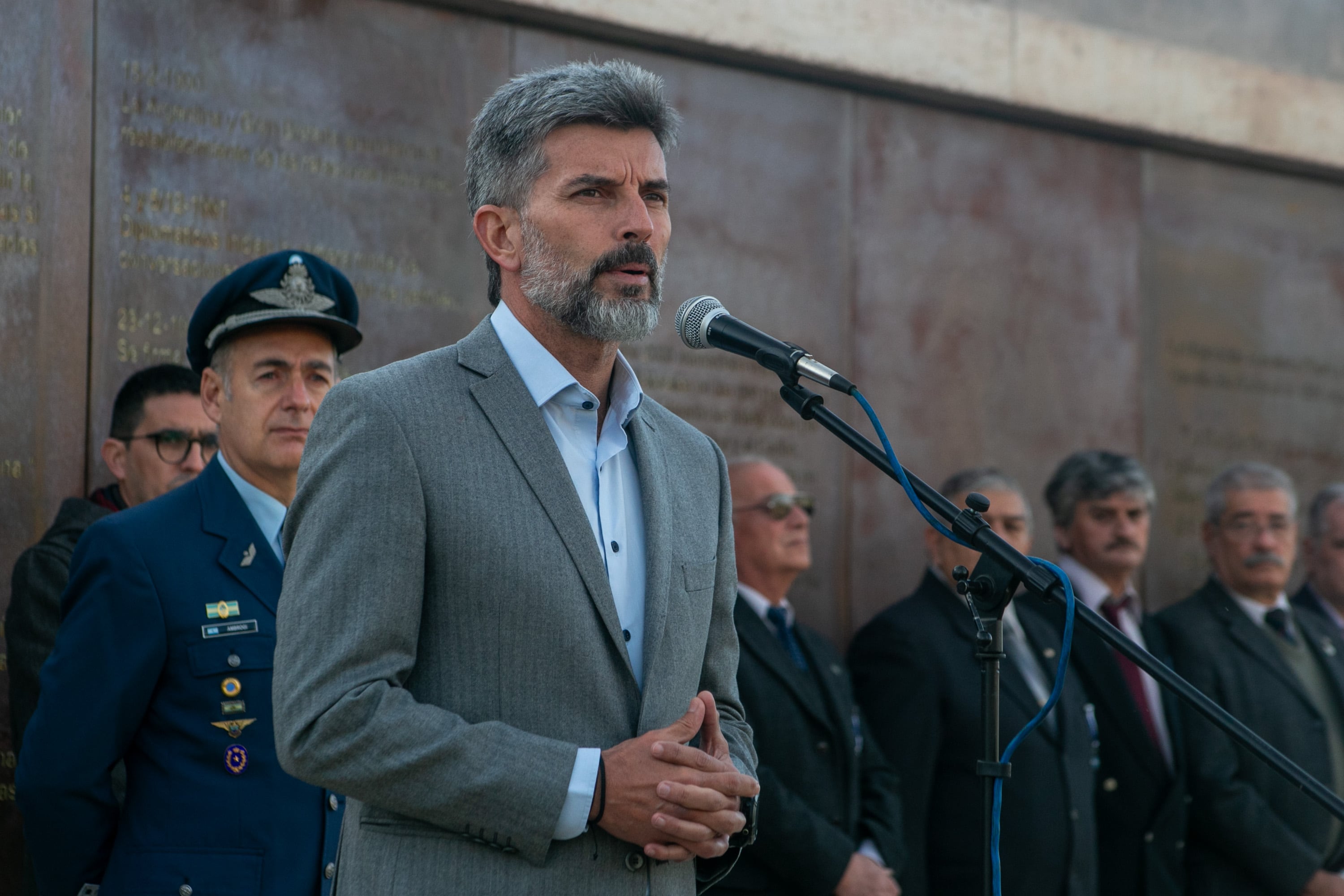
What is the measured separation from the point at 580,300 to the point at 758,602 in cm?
283

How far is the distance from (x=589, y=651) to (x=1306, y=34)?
6662 millimetres

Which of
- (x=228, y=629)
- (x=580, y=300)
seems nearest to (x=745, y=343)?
(x=580, y=300)

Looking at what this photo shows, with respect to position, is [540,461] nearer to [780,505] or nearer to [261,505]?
[261,505]

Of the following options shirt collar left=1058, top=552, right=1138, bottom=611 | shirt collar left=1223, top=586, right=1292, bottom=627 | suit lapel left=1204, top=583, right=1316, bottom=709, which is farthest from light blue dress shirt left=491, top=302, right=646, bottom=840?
shirt collar left=1223, top=586, right=1292, bottom=627

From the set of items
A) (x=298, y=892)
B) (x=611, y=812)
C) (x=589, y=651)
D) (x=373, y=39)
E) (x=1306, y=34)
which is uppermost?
(x=1306, y=34)

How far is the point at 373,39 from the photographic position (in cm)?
527

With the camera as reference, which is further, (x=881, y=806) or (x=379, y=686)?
(x=881, y=806)

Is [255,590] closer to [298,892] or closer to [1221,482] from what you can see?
[298,892]

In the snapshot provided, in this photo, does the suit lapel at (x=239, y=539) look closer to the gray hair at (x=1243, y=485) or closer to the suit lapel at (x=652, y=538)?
the suit lapel at (x=652, y=538)

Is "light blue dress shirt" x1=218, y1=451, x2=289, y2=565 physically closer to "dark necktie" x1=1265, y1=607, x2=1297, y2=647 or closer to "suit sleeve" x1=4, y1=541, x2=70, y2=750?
"suit sleeve" x1=4, y1=541, x2=70, y2=750

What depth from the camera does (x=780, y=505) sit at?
537 centimetres

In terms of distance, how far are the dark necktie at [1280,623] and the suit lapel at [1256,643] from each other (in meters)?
0.11

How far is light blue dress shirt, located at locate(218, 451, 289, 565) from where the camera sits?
348 cm

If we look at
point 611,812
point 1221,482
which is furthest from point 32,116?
point 1221,482
